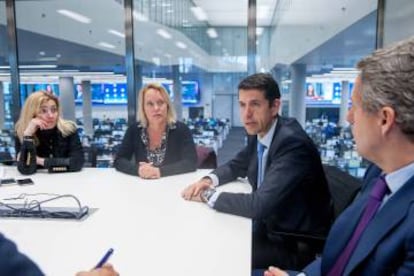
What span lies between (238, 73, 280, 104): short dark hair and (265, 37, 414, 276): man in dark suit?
0.87 meters

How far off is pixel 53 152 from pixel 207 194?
1461mm

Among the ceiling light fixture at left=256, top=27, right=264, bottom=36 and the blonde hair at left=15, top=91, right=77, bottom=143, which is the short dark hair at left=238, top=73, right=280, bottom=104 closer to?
the blonde hair at left=15, top=91, right=77, bottom=143

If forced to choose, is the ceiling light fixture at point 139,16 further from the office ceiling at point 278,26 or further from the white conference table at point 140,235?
the white conference table at point 140,235

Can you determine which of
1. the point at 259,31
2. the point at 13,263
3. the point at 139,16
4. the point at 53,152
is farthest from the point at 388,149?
the point at 139,16

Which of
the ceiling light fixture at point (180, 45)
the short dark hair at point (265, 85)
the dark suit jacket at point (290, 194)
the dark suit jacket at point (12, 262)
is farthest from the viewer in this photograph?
the ceiling light fixture at point (180, 45)

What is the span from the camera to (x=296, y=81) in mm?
7195

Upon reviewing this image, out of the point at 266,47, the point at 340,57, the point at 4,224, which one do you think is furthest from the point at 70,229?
the point at 340,57

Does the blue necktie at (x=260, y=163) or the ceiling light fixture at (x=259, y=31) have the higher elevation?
the ceiling light fixture at (x=259, y=31)

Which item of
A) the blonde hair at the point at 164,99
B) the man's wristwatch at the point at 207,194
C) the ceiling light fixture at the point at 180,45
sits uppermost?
the ceiling light fixture at the point at 180,45

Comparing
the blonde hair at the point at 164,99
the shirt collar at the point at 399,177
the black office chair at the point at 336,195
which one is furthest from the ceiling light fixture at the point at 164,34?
the shirt collar at the point at 399,177

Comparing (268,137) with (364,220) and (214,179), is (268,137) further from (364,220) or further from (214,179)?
(364,220)

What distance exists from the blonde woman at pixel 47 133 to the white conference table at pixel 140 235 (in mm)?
543

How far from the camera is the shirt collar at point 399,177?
34.5 inches

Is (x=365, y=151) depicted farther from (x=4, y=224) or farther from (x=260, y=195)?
(x=4, y=224)
